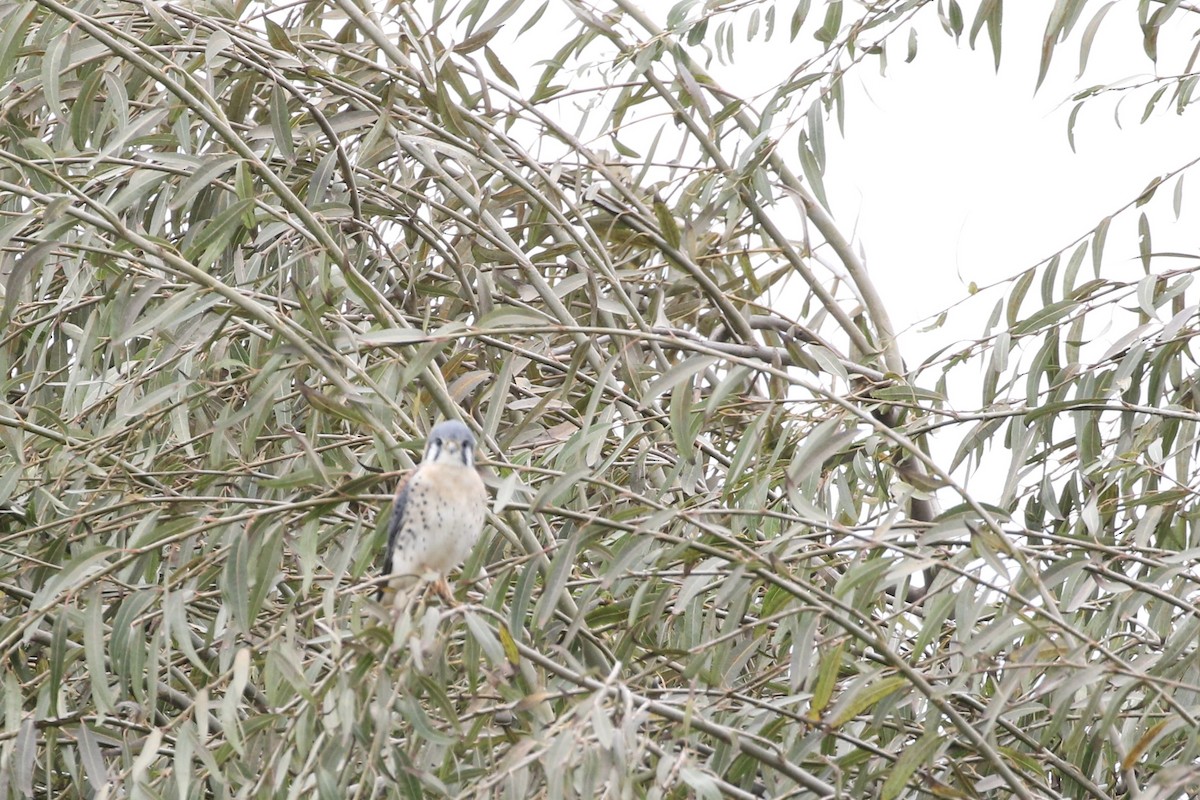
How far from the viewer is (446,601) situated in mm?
2348

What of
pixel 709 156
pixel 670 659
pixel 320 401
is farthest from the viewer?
pixel 709 156

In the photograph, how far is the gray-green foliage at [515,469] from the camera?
2076 mm

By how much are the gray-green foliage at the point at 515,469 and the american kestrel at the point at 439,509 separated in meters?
0.06

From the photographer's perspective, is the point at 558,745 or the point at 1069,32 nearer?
the point at 558,745

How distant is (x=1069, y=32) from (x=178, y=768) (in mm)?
1918

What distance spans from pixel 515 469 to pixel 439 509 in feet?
1.14

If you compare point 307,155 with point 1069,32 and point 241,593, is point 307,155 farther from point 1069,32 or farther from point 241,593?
point 1069,32

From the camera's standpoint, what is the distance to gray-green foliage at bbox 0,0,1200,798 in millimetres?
2076

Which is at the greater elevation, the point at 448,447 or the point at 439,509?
the point at 448,447

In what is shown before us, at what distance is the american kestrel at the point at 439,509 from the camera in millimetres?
2434

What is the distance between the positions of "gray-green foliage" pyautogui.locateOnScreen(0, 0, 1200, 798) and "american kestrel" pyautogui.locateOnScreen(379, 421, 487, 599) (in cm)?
6

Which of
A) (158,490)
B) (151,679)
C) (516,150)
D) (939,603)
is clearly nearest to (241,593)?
(151,679)

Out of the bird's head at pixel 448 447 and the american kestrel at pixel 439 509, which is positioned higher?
the bird's head at pixel 448 447

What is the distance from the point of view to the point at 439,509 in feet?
8.18
